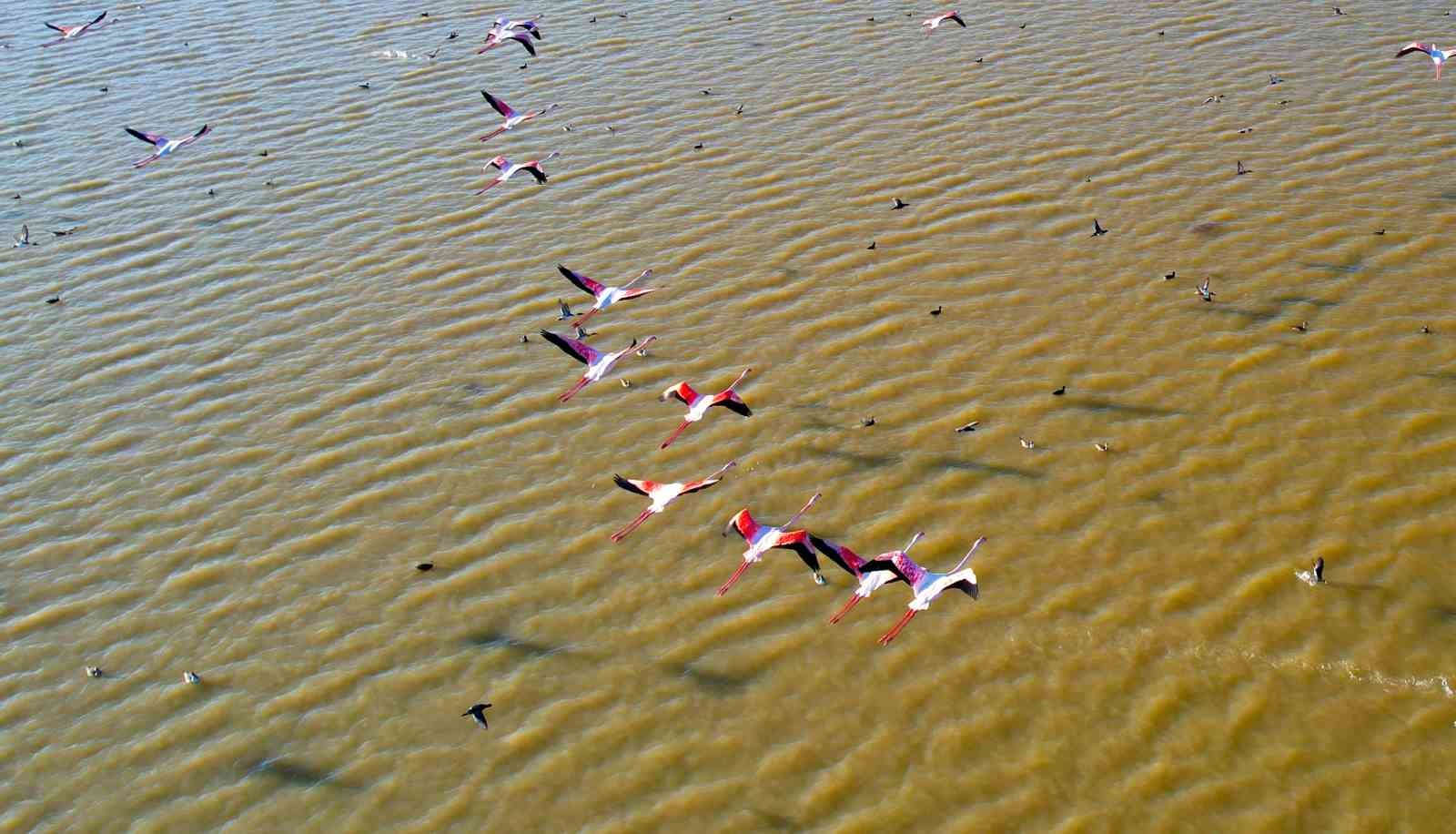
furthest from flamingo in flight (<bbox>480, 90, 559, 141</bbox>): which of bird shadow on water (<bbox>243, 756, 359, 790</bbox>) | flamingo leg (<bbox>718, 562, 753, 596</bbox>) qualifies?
bird shadow on water (<bbox>243, 756, 359, 790</bbox>)

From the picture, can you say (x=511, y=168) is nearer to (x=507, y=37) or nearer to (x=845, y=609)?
(x=507, y=37)

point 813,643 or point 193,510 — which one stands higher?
point 813,643

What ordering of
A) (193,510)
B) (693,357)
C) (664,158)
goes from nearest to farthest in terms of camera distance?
(193,510) → (693,357) → (664,158)

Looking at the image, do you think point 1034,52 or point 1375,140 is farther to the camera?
point 1034,52

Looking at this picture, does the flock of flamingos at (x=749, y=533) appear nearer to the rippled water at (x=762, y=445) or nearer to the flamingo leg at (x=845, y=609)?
the flamingo leg at (x=845, y=609)

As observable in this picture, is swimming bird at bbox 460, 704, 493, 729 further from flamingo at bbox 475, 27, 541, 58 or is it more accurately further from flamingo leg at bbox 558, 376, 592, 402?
flamingo at bbox 475, 27, 541, 58

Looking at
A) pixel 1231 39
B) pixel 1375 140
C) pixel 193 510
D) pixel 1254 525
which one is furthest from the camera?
pixel 1231 39

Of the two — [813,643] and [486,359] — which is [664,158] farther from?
[813,643]

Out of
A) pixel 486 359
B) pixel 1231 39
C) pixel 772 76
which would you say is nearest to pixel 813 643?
pixel 486 359
